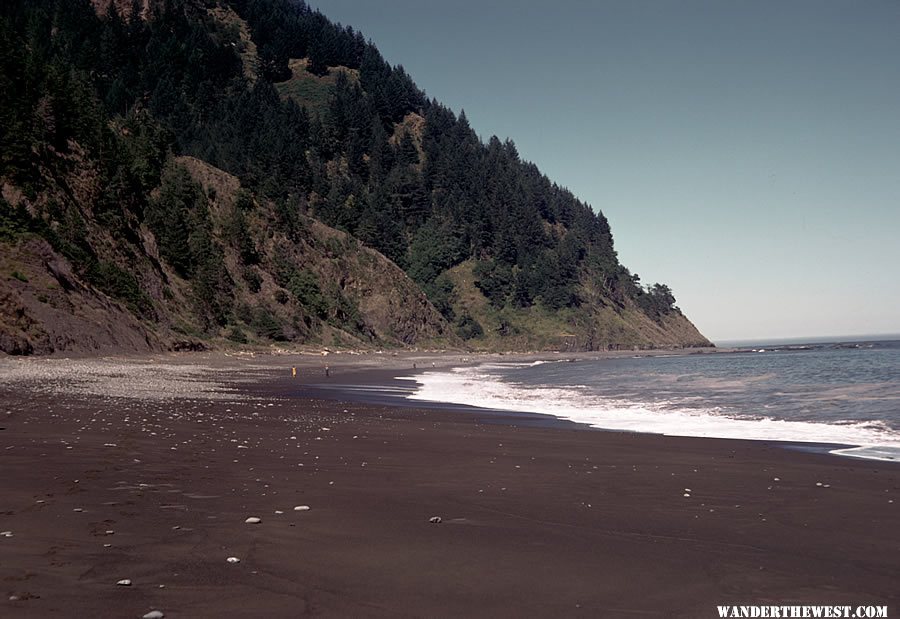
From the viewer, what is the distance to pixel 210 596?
4.87 metres

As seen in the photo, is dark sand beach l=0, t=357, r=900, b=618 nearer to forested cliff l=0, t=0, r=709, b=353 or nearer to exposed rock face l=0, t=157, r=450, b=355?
exposed rock face l=0, t=157, r=450, b=355

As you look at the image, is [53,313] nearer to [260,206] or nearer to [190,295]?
[190,295]

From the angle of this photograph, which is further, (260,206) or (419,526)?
(260,206)

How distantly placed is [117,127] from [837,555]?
281 ft

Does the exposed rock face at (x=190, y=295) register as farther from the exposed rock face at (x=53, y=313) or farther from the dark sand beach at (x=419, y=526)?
the dark sand beach at (x=419, y=526)

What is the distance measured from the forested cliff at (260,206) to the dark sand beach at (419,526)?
92.7 feet

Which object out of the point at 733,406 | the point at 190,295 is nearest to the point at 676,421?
the point at 733,406

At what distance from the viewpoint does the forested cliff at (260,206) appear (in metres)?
48.5

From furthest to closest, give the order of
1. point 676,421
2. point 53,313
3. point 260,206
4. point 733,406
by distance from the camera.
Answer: point 260,206 → point 53,313 → point 733,406 → point 676,421

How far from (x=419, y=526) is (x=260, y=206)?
87.2 m

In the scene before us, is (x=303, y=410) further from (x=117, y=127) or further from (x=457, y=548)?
(x=117, y=127)

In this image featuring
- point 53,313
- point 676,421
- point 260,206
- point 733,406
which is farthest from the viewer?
point 260,206

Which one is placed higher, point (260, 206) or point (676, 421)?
point (260, 206)

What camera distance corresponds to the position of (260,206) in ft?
294
